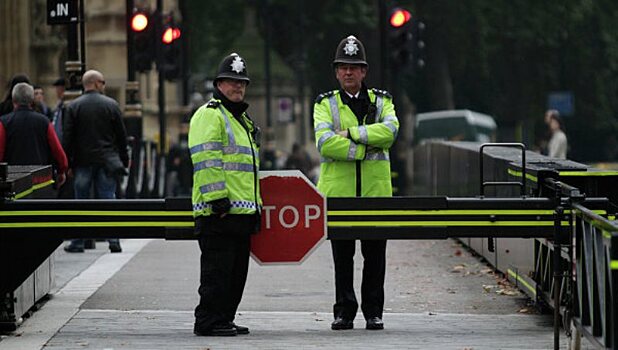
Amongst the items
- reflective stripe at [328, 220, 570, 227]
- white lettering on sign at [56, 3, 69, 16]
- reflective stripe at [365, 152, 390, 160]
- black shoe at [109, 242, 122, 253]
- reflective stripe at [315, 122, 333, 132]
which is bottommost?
black shoe at [109, 242, 122, 253]

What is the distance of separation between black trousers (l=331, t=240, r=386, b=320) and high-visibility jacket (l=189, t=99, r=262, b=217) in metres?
0.83

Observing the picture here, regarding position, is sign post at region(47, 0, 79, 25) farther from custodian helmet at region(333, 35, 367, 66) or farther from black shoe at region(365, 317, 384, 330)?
black shoe at region(365, 317, 384, 330)

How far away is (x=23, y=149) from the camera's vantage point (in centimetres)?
1656

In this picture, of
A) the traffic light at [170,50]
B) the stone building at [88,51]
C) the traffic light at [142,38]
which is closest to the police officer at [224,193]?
the stone building at [88,51]

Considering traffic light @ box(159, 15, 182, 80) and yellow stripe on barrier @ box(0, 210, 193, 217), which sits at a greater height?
traffic light @ box(159, 15, 182, 80)

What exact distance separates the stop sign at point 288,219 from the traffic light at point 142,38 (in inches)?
587

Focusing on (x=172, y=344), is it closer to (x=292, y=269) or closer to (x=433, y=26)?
(x=292, y=269)

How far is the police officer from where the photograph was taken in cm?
1152

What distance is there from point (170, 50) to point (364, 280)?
1873 centimetres

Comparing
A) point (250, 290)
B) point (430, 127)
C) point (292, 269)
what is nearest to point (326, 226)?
point (250, 290)

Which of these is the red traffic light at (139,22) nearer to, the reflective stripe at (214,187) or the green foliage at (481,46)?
the reflective stripe at (214,187)

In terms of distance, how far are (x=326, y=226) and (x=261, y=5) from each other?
134 ft

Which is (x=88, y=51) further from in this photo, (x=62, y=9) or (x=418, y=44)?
(x=62, y=9)

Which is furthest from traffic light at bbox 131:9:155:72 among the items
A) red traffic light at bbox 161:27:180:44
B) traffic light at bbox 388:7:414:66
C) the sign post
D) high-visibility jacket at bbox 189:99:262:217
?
high-visibility jacket at bbox 189:99:262:217
